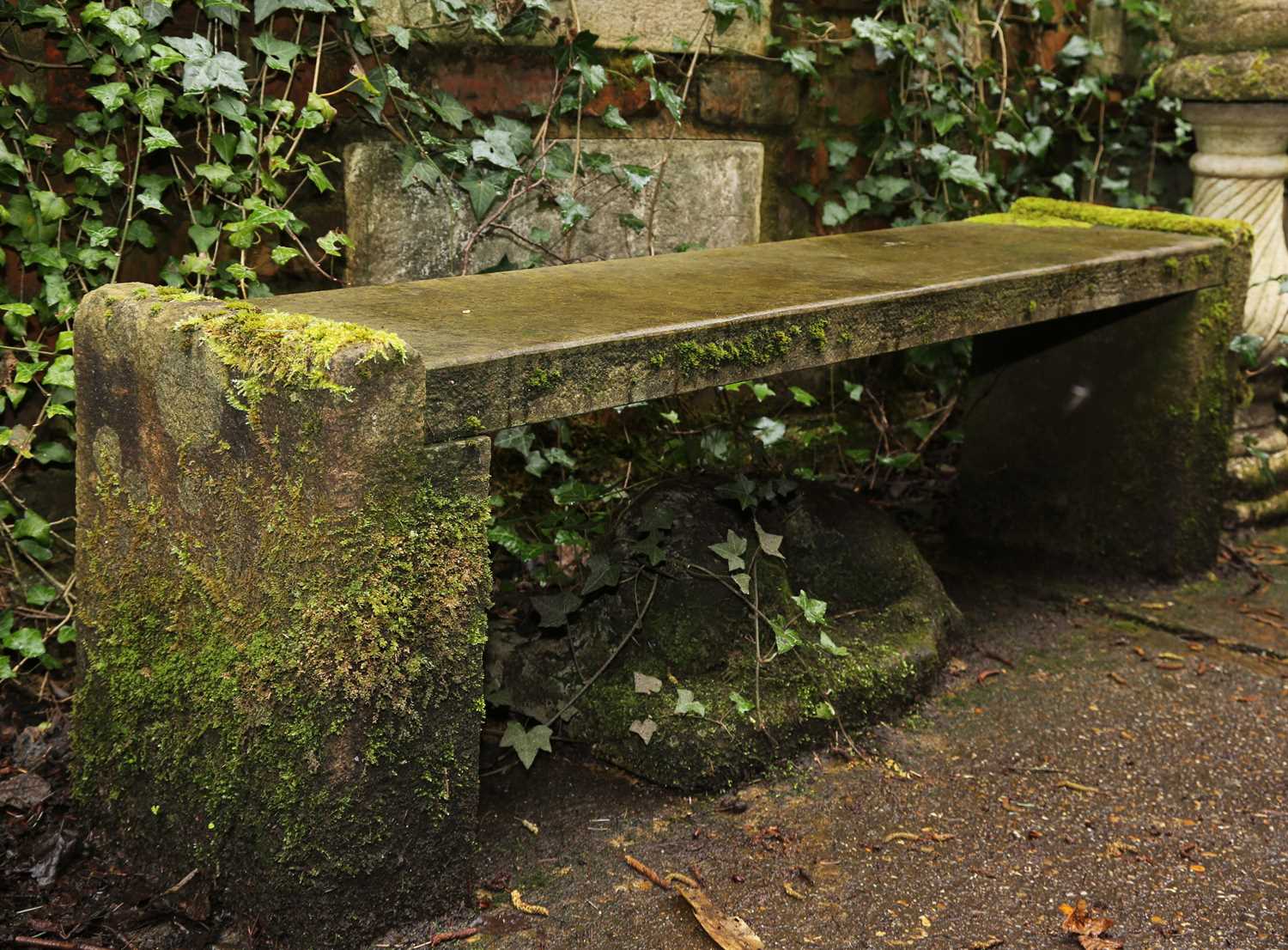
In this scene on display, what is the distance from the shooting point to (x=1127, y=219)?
3.61m

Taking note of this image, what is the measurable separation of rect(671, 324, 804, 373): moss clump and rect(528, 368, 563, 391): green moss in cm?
24

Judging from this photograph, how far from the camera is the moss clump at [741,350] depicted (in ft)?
6.99

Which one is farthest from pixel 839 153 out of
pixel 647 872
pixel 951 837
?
pixel 647 872

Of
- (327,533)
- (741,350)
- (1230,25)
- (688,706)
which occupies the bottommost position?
(688,706)

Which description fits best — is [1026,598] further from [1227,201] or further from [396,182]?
[396,182]

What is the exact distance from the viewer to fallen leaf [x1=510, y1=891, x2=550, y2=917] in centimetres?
208

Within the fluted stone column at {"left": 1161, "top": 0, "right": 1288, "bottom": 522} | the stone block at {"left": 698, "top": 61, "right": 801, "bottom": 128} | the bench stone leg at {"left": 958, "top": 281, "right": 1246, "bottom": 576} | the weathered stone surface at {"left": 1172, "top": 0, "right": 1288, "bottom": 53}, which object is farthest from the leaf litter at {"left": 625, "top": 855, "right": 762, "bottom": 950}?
the weathered stone surface at {"left": 1172, "top": 0, "right": 1288, "bottom": 53}

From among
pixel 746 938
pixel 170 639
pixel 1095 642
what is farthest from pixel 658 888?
pixel 1095 642

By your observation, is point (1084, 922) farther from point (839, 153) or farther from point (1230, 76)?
point (1230, 76)

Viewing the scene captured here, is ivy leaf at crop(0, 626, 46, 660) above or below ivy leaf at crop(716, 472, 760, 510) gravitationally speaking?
below

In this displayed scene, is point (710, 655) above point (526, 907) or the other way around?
above

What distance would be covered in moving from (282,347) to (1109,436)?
2.53 m

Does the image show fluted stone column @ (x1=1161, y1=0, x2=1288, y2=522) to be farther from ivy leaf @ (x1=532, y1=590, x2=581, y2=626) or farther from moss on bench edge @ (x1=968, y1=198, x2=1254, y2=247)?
ivy leaf @ (x1=532, y1=590, x2=581, y2=626)

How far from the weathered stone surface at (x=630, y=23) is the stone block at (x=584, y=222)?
0.25m
